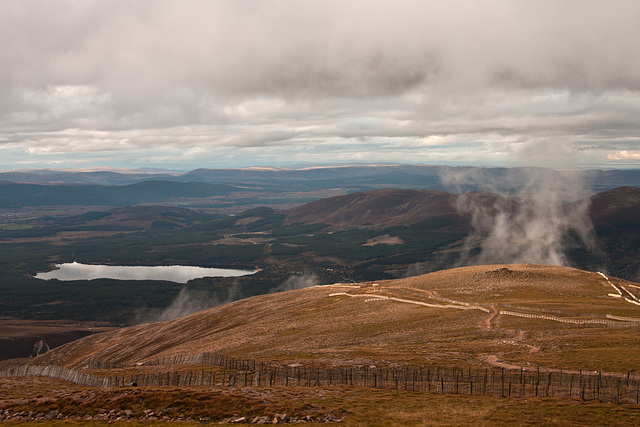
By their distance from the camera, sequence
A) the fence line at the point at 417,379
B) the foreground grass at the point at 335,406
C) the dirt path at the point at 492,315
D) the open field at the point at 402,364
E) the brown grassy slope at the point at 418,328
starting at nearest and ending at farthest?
the foreground grass at the point at 335,406 → the open field at the point at 402,364 → the fence line at the point at 417,379 → the brown grassy slope at the point at 418,328 → the dirt path at the point at 492,315

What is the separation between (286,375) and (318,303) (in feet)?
232

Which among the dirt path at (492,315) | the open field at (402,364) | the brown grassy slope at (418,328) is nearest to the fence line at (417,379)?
the open field at (402,364)

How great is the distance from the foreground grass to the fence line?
3142 mm

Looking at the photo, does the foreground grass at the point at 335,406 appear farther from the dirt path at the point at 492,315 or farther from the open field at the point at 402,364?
the dirt path at the point at 492,315

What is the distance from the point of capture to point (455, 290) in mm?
124562

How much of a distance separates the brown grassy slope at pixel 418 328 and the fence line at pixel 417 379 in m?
4.59

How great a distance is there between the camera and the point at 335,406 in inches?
1683

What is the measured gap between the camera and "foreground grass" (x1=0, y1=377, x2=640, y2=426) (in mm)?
38469

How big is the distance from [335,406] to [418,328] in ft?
148

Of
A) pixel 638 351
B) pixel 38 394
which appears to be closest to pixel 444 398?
pixel 638 351

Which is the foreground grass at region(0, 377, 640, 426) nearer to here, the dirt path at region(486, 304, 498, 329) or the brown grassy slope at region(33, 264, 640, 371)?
the brown grassy slope at region(33, 264, 640, 371)

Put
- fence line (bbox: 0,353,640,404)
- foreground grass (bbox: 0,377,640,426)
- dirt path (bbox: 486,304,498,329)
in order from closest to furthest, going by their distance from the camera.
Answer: foreground grass (bbox: 0,377,640,426)
fence line (bbox: 0,353,640,404)
dirt path (bbox: 486,304,498,329)

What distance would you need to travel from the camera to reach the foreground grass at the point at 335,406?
126ft

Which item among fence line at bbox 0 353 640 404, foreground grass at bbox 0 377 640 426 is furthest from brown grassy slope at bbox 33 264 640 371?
foreground grass at bbox 0 377 640 426
